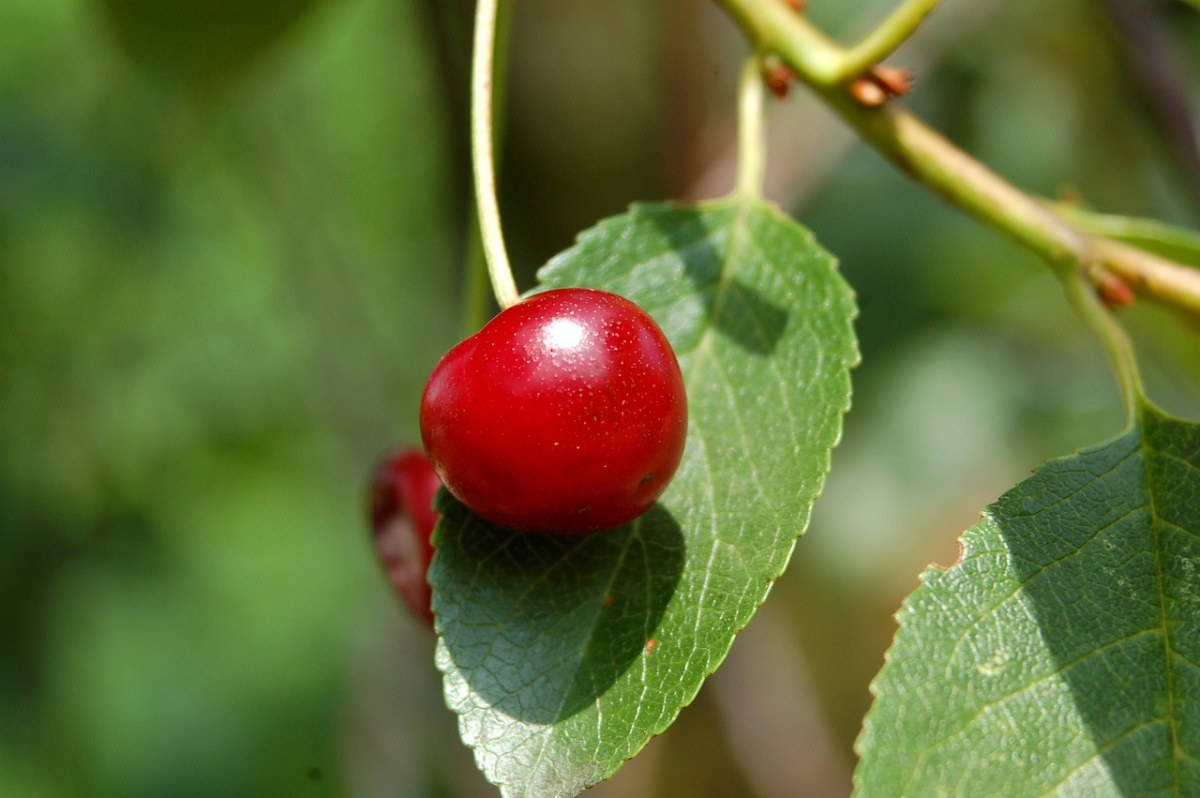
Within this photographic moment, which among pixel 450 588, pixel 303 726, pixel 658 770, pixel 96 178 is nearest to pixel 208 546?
pixel 303 726

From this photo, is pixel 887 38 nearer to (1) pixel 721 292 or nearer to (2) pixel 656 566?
(1) pixel 721 292

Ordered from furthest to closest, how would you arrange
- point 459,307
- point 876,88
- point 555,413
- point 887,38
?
point 459,307 → point 876,88 → point 887,38 → point 555,413

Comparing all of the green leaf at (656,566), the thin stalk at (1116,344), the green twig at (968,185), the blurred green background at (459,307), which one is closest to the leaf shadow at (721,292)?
the green leaf at (656,566)

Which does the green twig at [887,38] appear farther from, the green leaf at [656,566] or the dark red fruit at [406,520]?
the dark red fruit at [406,520]

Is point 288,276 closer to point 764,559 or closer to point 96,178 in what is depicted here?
point 96,178

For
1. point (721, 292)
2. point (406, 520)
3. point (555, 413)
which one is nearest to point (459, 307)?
point (406, 520)

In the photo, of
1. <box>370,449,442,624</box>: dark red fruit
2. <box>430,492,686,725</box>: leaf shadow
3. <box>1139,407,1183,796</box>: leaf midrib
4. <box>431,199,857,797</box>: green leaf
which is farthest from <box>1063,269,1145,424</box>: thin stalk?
<box>370,449,442,624</box>: dark red fruit

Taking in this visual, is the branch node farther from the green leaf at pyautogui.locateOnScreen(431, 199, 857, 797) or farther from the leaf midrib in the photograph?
the leaf midrib
